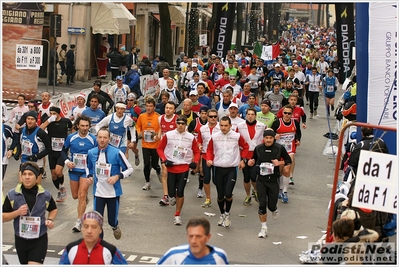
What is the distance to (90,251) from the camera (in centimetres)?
727

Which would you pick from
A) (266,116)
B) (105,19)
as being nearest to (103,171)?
(266,116)

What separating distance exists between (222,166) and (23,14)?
14415mm

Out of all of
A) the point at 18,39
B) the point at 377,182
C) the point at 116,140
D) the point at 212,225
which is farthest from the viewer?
the point at 18,39

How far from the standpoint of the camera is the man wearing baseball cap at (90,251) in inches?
285

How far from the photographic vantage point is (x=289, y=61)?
43.2 meters

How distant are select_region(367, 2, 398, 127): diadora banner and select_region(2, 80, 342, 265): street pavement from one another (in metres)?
2.18

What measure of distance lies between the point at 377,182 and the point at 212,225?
17.6ft

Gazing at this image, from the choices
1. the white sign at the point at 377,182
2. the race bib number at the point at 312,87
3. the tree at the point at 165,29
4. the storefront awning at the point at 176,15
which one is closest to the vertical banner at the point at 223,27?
the race bib number at the point at 312,87

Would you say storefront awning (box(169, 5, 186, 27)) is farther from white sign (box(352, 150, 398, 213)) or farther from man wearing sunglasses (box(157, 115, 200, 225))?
white sign (box(352, 150, 398, 213))

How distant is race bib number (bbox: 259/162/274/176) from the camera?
12.0 metres

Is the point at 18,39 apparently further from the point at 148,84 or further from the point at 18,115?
the point at 18,115

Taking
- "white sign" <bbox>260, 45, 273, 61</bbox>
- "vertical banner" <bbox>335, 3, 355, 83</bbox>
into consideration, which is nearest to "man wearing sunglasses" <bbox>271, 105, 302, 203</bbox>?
"vertical banner" <bbox>335, 3, 355, 83</bbox>

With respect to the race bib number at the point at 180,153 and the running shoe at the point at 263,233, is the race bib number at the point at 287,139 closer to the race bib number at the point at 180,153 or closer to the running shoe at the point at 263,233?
the race bib number at the point at 180,153

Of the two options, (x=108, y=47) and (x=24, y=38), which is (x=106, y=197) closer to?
(x=24, y=38)
